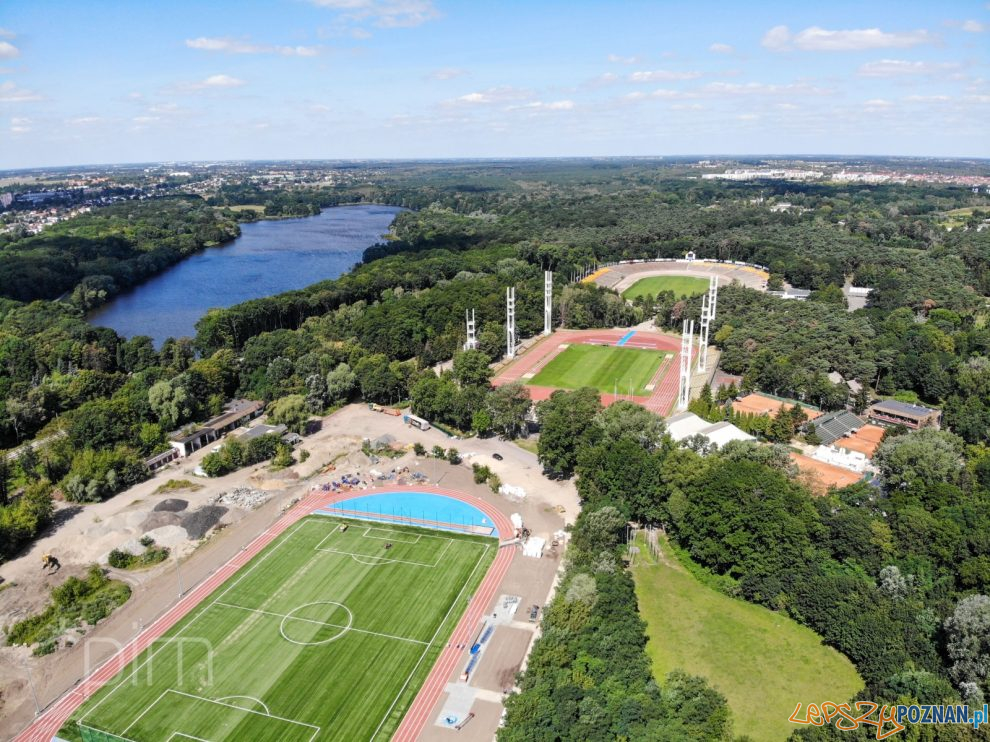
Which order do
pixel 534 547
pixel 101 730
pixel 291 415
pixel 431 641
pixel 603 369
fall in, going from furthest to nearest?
Answer: 1. pixel 603 369
2. pixel 291 415
3. pixel 534 547
4. pixel 431 641
5. pixel 101 730

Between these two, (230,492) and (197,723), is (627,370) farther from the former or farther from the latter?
(197,723)

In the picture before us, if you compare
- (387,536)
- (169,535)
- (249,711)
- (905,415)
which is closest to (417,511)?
(387,536)

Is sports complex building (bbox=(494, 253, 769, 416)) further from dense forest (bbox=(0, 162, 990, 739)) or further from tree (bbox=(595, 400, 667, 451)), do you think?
tree (bbox=(595, 400, 667, 451))

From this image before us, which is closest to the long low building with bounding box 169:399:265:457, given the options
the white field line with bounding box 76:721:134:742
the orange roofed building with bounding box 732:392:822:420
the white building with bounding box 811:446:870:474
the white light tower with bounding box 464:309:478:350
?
the white light tower with bounding box 464:309:478:350

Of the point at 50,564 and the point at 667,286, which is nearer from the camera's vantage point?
the point at 50,564

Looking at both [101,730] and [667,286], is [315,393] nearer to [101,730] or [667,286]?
[101,730]

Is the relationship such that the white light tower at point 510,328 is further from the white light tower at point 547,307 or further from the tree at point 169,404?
the tree at point 169,404

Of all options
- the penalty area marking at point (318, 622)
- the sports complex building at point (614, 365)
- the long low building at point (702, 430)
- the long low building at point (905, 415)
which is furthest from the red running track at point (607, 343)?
the penalty area marking at point (318, 622)
